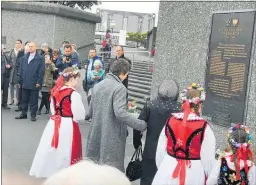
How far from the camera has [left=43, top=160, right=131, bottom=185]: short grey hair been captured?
184 cm

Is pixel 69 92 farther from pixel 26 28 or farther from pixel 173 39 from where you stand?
pixel 26 28

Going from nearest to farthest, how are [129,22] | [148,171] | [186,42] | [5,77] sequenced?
[148,171], [186,42], [5,77], [129,22]

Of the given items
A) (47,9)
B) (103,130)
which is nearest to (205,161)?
(103,130)

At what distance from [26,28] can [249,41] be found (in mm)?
11916

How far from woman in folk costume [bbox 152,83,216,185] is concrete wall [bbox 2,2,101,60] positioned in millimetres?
12491

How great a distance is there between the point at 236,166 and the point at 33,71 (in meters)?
6.49

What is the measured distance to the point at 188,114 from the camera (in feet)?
14.6

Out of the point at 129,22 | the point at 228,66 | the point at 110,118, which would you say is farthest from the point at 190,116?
the point at 129,22

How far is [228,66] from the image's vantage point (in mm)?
6777

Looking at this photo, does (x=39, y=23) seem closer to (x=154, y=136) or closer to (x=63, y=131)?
(x=63, y=131)

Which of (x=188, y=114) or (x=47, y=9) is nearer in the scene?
(x=188, y=114)

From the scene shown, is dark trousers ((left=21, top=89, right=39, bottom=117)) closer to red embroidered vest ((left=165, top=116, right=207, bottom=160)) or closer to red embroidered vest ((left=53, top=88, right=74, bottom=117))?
red embroidered vest ((left=53, top=88, right=74, bottom=117))

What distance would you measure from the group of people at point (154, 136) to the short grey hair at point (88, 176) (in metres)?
2.59

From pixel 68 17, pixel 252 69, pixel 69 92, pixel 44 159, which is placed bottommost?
pixel 44 159
